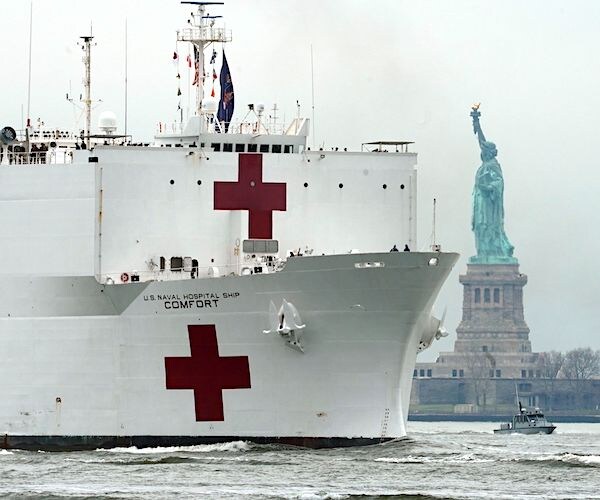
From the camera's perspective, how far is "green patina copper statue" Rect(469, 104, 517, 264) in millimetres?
171375

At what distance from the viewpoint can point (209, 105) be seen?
3766cm

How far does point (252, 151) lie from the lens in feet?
122

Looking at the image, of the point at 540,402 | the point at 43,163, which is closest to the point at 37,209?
the point at 43,163

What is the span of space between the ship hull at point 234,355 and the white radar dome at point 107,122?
3932mm

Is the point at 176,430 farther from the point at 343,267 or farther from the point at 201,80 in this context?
the point at 201,80

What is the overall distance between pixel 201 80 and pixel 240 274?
5235 mm

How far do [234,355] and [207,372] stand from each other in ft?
2.08

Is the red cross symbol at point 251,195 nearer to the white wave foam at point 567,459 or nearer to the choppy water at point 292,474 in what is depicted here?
the choppy water at point 292,474

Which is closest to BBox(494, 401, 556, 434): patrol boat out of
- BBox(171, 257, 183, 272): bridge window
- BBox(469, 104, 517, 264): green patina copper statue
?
BBox(171, 257, 183, 272): bridge window

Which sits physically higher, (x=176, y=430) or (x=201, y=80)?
(x=201, y=80)

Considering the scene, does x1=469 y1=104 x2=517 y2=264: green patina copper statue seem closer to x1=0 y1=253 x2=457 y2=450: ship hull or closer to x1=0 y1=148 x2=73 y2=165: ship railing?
x1=0 y1=148 x2=73 y2=165: ship railing

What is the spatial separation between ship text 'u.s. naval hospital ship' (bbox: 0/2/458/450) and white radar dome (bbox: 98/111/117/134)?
82cm

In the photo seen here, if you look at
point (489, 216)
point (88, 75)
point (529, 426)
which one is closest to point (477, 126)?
point (489, 216)

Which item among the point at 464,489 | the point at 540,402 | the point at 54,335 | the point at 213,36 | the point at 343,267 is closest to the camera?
the point at 464,489
